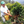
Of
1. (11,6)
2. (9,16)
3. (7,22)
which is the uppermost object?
(11,6)

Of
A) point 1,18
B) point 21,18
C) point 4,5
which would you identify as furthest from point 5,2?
point 21,18

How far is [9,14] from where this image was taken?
0.95 metres

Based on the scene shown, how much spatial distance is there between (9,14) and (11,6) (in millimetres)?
148

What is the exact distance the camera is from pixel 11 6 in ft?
3.09

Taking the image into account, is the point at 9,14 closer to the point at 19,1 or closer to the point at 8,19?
the point at 8,19

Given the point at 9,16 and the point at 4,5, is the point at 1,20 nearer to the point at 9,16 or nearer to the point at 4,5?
the point at 9,16

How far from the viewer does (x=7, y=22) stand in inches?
38.5

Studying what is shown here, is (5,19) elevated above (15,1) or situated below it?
below

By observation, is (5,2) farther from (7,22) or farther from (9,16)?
(7,22)

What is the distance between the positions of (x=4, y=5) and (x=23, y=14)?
381 millimetres

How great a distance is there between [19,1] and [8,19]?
385 millimetres

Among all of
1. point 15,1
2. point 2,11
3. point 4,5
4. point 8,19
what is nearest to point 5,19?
point 8,19

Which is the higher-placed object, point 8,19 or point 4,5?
point 4,5

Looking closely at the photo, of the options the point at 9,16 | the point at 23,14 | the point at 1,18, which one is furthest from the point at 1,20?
the point at 23,14
